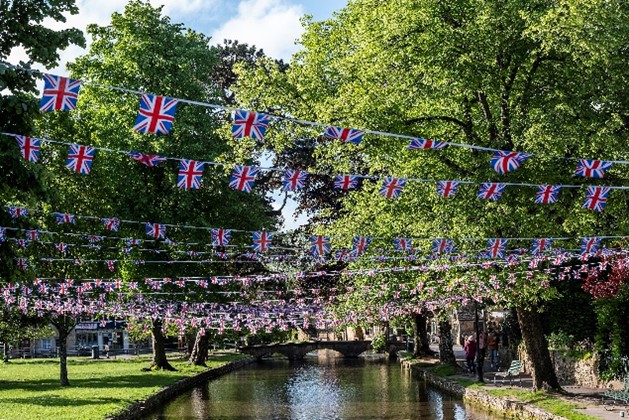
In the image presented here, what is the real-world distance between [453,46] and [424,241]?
5.47 meters

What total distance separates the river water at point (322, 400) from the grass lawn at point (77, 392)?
1639 mm

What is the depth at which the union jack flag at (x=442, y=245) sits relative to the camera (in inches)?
842

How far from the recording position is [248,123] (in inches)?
455

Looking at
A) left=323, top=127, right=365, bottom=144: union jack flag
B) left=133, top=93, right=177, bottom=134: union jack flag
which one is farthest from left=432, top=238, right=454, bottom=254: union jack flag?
left=133, top=93, right=177, bottom=134: union jack flag

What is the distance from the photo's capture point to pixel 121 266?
33812 mm

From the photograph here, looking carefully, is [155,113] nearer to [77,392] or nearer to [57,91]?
[57,91]

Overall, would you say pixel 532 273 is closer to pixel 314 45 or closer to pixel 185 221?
pixel 314 45

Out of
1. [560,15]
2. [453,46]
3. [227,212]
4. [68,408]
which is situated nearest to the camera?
[560,15]

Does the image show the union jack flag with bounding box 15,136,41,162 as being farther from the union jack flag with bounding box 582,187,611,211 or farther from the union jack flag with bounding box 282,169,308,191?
the union jack flag with bounding box 582,187,611,211

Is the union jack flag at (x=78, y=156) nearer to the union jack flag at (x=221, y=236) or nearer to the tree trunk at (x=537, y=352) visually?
the union jack flag at (x=221, y=236)

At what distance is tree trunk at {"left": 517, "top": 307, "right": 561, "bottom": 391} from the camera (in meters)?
24.5

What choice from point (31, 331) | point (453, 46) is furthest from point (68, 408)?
point (31, 331)

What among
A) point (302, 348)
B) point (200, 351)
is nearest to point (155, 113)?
point (200, 351)

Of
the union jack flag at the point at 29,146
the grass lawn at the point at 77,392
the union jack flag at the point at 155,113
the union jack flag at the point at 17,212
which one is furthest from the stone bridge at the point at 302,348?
the union jack flag at the point at 155,113
